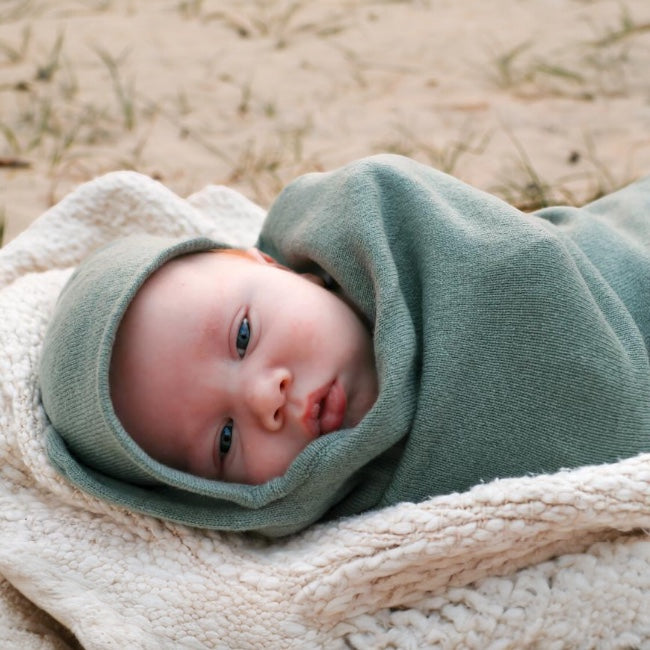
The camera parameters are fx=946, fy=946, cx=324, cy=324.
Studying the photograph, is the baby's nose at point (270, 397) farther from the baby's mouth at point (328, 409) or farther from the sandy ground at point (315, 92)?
the sandy ground at point (315, 92)

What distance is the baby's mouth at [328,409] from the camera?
144cm

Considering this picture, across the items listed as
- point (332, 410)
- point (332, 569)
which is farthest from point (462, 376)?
point (332, 569)

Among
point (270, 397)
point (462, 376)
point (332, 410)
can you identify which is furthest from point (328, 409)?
point (462, 376)

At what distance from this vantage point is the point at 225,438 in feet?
4.85

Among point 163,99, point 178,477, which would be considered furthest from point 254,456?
point 163,99

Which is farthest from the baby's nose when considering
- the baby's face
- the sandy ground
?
the sandy ground

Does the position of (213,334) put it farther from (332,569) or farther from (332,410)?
(332,569)

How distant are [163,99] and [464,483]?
6.74ft

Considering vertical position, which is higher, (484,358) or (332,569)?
(484,358)

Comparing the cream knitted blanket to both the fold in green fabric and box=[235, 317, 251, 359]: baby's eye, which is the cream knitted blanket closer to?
the fold in green fabric

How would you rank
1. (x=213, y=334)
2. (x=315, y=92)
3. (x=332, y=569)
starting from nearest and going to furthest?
1. (x=332, y=569)
2. (x=213, y=334)
3. (x=315, y=92)

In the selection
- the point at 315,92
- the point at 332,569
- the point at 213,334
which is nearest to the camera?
the point at 332,569

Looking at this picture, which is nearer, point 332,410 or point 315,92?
point 332,410

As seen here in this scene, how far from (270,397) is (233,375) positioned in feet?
0.28
